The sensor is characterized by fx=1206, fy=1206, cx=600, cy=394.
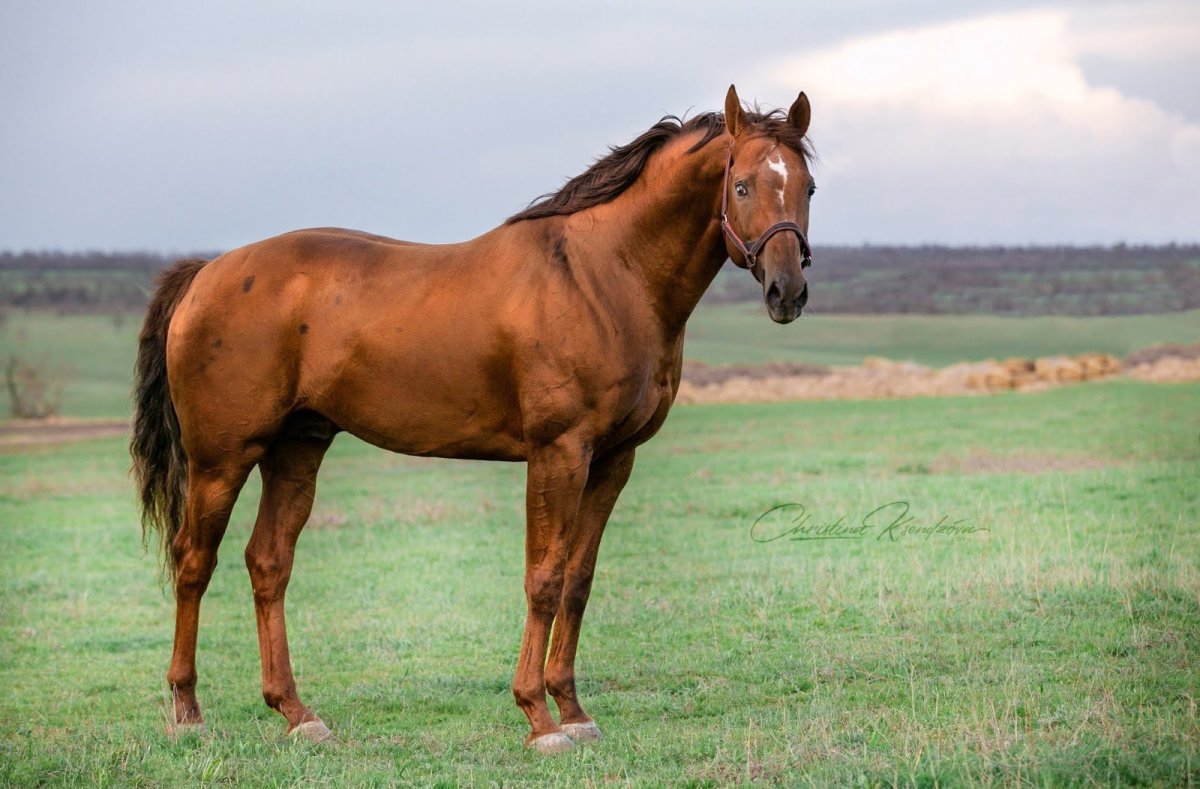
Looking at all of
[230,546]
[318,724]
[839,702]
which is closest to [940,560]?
[839,702]

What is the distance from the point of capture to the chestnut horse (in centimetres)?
607

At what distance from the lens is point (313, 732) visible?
255 inches

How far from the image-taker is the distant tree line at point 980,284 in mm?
35562

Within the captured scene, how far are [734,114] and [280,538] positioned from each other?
3.57 meters

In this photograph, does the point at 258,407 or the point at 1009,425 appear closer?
the point at 258,407

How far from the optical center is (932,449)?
70.8ft

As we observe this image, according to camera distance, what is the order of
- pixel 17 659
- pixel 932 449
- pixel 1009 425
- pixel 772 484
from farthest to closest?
pixel 1009 425 → pixel 932 449 → pixel 772 484 → pixel 17 659

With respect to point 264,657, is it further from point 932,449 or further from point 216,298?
point 932,449

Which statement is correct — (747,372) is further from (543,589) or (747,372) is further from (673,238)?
(543,589)

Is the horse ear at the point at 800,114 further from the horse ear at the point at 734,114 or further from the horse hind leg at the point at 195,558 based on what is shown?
the horse hind leg at the point at 195,558

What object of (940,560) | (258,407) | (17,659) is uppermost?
(258,407)

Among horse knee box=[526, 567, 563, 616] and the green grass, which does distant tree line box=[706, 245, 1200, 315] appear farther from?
horse knee box=[526, 567, 563, 616]

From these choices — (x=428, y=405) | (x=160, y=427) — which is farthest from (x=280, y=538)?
(x=428, y=405)

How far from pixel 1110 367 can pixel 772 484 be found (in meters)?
20.4
